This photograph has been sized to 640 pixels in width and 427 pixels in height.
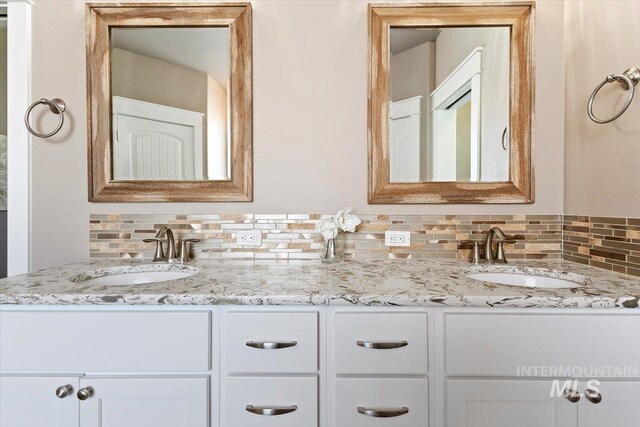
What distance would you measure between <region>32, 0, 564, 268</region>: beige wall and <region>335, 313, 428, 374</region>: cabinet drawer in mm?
681

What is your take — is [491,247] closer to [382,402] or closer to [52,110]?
[382,402]

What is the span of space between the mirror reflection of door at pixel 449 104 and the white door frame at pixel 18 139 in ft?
5.73

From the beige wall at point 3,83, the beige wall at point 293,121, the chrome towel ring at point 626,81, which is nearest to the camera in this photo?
the chrome towel ring at point 626,81

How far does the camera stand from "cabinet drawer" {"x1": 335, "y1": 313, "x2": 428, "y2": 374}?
95 cm

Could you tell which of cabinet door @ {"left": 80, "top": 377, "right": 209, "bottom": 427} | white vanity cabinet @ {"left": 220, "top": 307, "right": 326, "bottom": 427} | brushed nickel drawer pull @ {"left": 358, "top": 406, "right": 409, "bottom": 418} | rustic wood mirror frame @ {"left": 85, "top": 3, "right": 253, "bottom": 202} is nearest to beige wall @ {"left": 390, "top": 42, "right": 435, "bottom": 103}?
rustic wood mirror frame @ {"left": 85, "top": 3, "right": 253, "bottom": 202}

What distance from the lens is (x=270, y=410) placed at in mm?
950

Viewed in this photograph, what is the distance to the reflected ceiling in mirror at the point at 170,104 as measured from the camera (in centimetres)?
155

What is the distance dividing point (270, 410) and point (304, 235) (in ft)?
2.52

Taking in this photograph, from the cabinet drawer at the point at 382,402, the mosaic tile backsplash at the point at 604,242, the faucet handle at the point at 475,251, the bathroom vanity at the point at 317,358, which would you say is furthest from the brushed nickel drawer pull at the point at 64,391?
the mosaic tile backsplash at the point at 604,242

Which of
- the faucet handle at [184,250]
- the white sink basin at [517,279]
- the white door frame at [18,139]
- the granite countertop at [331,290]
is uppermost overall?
the white door frame at [18,139]

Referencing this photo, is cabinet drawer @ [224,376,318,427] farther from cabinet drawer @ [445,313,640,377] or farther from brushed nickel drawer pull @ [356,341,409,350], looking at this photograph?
cabinet drawer @ [445,313,640,377]

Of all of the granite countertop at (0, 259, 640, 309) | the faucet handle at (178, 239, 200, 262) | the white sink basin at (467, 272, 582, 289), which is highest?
the faucet handle at (178, 239, 200, 262)

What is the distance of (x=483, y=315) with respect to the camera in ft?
3.10

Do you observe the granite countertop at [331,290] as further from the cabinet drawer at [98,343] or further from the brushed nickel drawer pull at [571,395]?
the brushed nickel drawer pull at [571,395]
